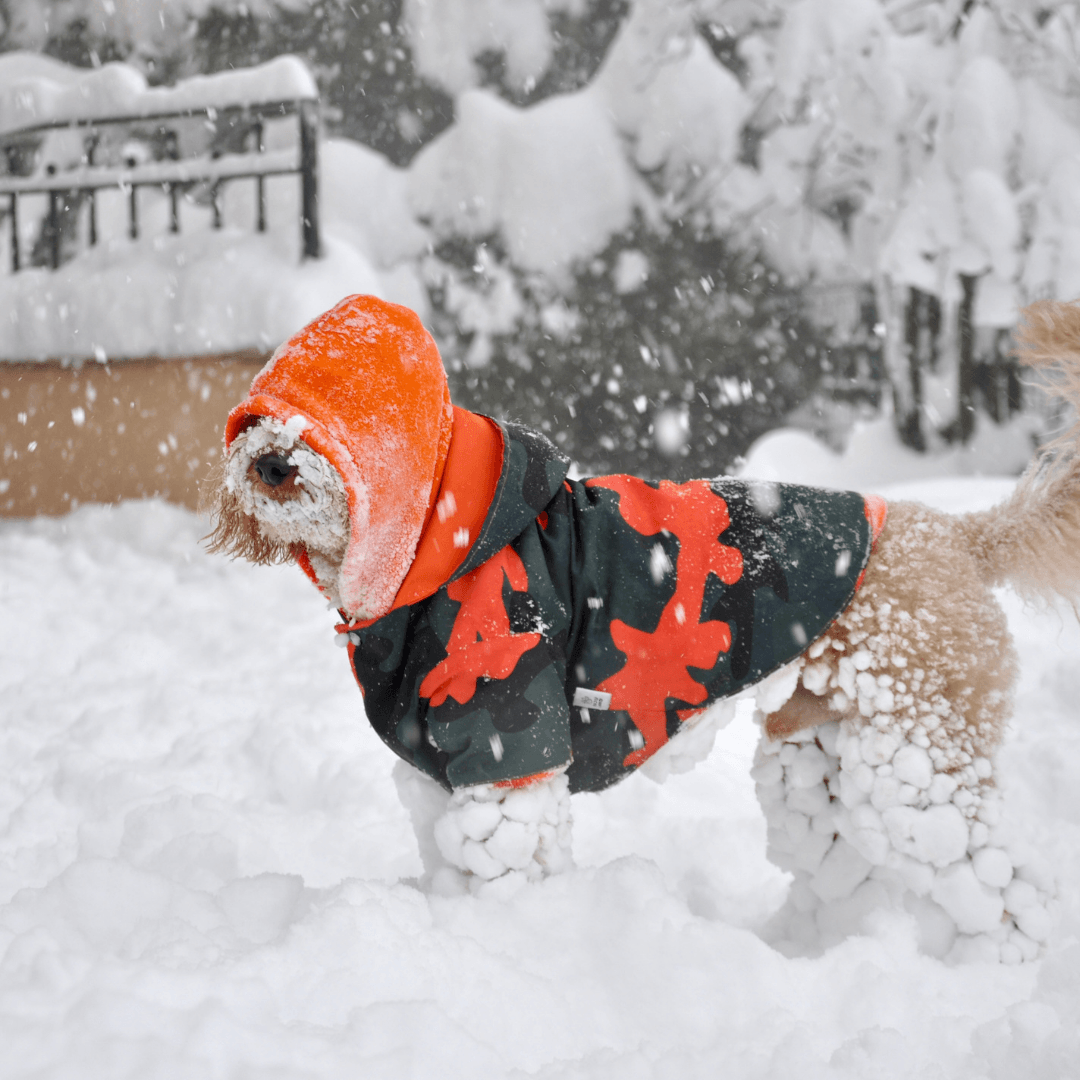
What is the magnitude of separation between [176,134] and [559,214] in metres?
2.96

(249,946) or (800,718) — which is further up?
(800,718)

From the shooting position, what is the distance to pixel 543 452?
1871 mm

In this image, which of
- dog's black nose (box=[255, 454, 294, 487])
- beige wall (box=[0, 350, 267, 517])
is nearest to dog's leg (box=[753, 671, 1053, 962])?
dog's black nose (box=[255, 454, 294, 487])

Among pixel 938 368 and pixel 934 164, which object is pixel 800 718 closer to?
pixel 934 164

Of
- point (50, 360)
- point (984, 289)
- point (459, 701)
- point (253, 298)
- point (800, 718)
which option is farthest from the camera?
point (984, 289)

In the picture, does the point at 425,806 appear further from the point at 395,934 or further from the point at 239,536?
the point at 239,536

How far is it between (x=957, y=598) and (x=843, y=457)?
565 cm

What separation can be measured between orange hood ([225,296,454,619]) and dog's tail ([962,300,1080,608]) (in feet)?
3.94

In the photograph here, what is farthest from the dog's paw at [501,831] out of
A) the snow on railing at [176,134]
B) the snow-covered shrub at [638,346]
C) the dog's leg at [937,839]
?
the snow-covered shrub at [638,346]

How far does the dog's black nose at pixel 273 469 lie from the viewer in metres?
1.64

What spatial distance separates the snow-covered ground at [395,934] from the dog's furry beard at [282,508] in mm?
660

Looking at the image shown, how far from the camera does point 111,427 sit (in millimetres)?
5379

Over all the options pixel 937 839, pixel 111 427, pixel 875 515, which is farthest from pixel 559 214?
pixel 937 839

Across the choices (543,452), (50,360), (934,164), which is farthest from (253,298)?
(934,164)
